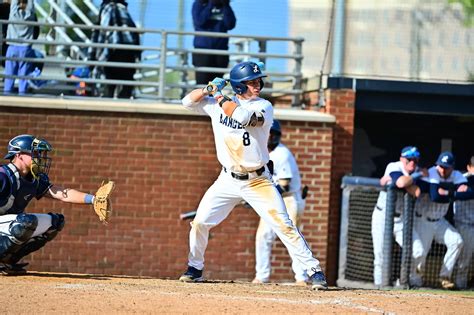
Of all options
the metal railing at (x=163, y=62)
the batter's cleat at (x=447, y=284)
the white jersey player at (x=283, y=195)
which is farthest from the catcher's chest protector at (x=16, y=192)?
the batter's cleat at (x=447, y=284)

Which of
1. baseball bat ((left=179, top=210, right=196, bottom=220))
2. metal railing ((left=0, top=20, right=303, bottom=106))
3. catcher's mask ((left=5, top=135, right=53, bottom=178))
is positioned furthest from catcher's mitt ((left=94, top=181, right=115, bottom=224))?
metal railing ((left=0, top=20, right=303, bottom=106))

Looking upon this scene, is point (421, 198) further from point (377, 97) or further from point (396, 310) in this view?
point (396, 310)

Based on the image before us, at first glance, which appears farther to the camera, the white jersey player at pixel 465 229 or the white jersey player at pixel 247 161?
the white jersey player at pixel 465 229

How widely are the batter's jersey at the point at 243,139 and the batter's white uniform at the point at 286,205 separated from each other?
2.37 metres

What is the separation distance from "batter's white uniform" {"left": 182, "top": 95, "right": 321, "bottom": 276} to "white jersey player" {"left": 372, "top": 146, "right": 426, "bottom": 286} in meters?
3.80

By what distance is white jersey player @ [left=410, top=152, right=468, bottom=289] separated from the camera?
1331 centimetres

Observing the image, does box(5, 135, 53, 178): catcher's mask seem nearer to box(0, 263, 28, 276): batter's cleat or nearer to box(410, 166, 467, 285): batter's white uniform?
box(0, 263, 28, 276): batter's cleat

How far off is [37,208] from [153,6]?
318 cm

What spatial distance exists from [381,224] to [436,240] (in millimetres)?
715

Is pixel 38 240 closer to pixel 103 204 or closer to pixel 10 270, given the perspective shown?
pixel 10 270

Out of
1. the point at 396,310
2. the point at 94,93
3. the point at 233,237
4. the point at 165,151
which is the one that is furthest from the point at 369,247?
the point at 396,310

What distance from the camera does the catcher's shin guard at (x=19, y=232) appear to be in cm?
952

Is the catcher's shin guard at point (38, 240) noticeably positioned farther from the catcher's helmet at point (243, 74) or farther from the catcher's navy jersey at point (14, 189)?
the catcher's helmet at point (243, 74)

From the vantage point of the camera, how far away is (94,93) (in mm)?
14969
